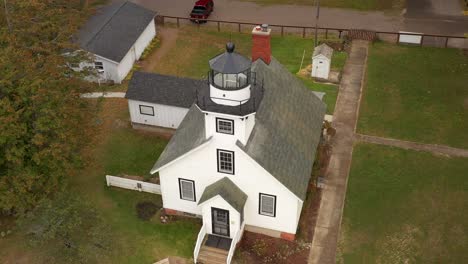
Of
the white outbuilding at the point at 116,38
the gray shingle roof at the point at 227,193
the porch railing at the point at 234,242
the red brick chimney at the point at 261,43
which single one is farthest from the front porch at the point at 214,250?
the white outbuilding at the point at 116,38

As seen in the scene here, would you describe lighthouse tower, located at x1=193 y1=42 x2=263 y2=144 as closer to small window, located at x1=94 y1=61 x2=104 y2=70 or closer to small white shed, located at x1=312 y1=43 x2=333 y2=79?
small white shed, located at x1=312 y1=43 x2=333 y2=79

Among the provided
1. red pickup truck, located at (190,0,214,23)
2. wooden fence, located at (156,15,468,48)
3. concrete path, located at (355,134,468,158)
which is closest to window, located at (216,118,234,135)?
concrete path, located at (355,134,468,158)

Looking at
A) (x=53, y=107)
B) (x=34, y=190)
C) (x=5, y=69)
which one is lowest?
(x=34, y=190)

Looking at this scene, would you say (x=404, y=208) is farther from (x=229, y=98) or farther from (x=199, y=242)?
(x=229, y=98)

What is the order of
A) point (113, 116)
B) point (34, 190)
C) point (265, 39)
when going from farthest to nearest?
1. point (113, 116)
2. point (265, 39)
3. point (34, 190)

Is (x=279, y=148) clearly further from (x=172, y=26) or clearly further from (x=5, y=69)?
(x=172, y=26)

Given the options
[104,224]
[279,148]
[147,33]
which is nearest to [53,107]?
[104,224]

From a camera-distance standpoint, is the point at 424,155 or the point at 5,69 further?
the point at 424,155

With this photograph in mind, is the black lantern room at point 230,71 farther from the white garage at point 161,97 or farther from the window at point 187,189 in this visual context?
the white garage at point 161,97
